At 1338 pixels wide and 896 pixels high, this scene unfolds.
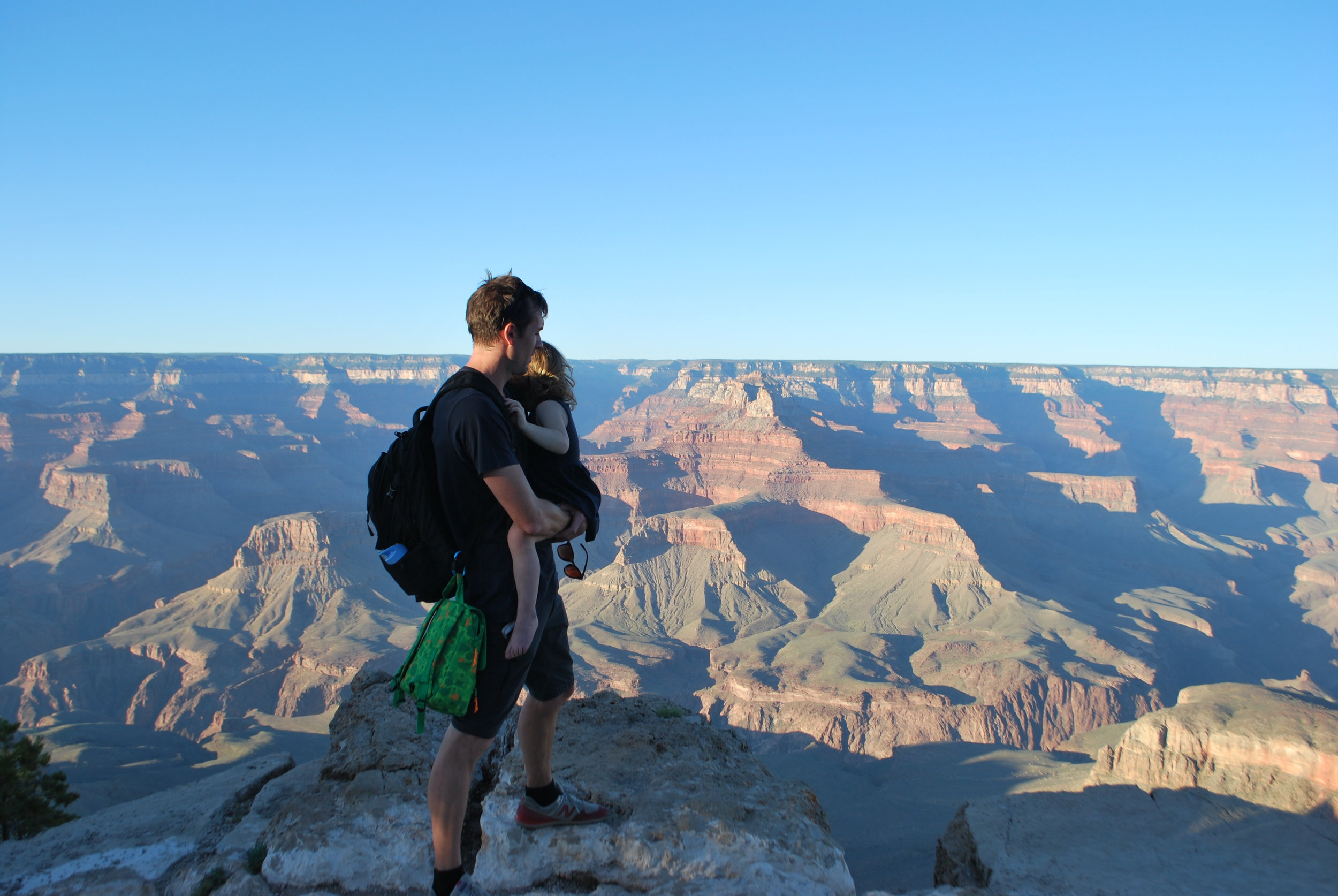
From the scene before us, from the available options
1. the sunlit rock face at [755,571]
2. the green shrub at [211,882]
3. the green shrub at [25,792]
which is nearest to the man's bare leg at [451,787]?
the green shrub at [211,882]

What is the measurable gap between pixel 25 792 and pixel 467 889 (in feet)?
39.5

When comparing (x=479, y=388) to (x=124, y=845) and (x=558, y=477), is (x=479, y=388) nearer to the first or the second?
(x=558, y=477)

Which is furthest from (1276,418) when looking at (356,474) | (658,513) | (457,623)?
(457,623)

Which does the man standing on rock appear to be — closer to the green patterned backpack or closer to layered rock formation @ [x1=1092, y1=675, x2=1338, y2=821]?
the green patterned backpack

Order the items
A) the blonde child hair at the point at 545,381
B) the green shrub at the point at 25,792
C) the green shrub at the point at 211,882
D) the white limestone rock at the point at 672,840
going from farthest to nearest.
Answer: the green shrub at the point at 25,792 → the green shrub at the point at 211,882 → the white limestone rock at the point at 672,840 → the blonde child hair at the point at 545,381

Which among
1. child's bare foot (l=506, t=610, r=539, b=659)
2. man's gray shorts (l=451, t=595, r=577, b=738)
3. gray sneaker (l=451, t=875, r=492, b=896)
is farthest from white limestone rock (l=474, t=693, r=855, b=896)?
child's bare foot (l=506, t=610, r=539, b=659)

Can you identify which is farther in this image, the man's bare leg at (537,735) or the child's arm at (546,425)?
the man's bare leg at (537,735)

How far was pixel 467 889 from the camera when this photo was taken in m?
3.54

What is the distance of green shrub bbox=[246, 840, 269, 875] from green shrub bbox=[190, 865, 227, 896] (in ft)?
0.46

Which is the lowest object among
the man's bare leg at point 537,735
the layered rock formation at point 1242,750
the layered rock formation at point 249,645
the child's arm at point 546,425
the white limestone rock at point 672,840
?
the layered rock formation at point 249,645

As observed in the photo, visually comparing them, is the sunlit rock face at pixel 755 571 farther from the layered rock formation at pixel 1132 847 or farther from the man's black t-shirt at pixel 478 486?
the man's black t-shirt at pixel 478 486

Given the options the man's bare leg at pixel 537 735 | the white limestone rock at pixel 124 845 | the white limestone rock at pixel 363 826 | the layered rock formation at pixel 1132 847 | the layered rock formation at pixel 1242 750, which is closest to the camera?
the man's bare leg at pixel 537 735

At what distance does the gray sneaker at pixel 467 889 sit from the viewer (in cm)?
351

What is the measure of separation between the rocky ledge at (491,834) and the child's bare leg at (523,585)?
148 centimetres
